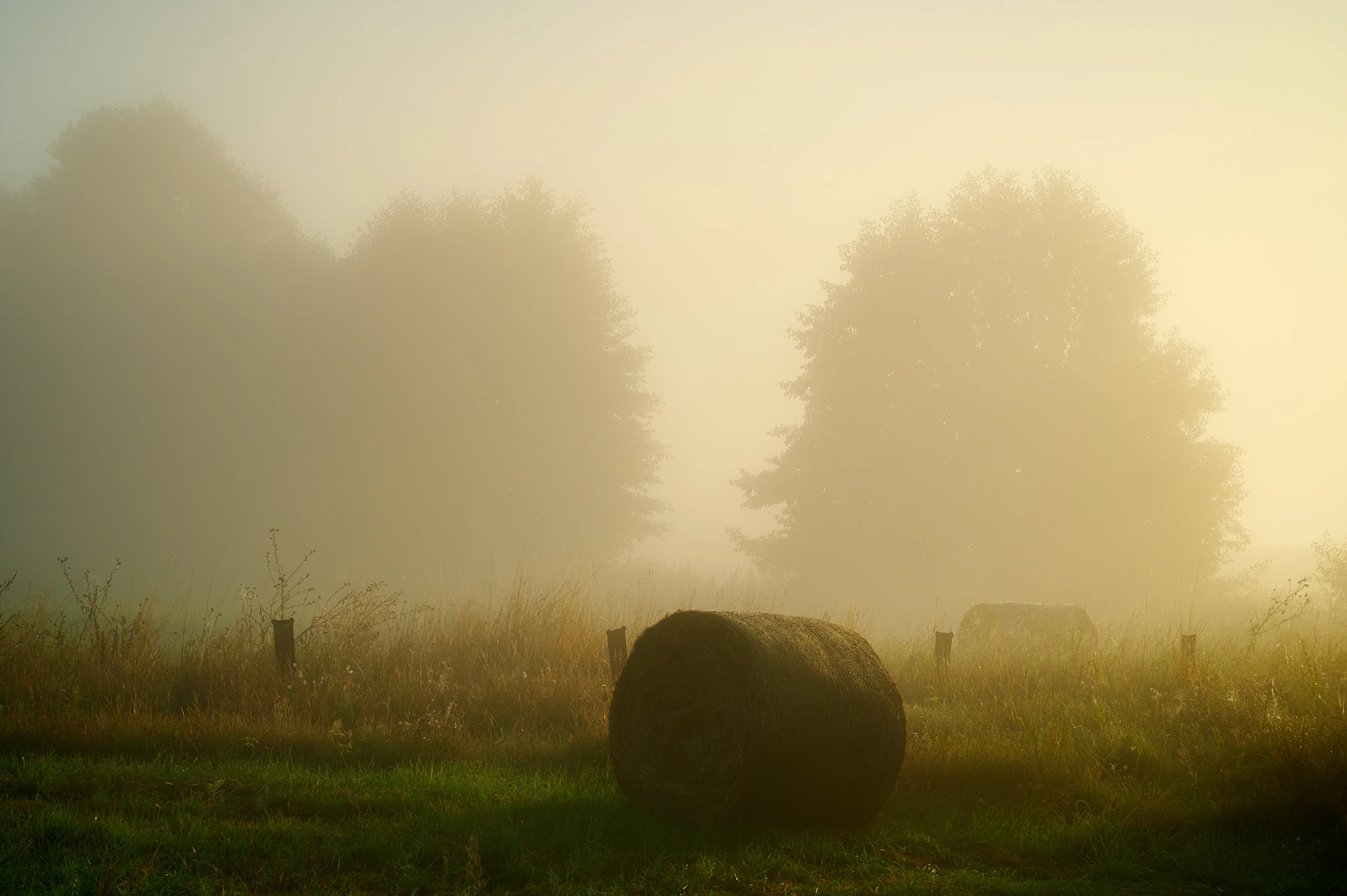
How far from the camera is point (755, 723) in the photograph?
525cm

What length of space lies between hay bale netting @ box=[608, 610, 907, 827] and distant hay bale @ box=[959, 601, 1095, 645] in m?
7.82

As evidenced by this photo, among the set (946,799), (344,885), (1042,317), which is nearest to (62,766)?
(344,885)

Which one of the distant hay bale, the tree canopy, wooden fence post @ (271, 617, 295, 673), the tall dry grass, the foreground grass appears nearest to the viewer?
the foreground grass

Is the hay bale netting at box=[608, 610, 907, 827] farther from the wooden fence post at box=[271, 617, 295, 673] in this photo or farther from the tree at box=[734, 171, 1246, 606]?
A: the tree at box=[734, 171, 1246, 606]

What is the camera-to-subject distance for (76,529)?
26.5 m

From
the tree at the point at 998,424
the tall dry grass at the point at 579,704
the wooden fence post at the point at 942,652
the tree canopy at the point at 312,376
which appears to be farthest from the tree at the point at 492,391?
the wooden fence post at the point at 942,652

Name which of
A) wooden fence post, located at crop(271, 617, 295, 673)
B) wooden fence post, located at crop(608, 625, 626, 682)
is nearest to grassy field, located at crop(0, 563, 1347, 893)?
wooden fence post, located at crop(271, 617, 295, 673)

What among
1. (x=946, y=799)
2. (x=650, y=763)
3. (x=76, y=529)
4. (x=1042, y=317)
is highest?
(x=1042, y=317)

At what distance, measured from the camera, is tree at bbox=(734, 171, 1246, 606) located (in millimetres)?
21078

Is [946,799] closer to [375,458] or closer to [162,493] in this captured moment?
[375,458]

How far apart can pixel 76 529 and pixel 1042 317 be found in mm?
31018

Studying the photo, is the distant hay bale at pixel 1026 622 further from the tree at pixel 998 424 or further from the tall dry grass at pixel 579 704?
the tree at pixel 998 424

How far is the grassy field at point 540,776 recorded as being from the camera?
15.1ft

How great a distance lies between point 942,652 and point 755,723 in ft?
17.9
